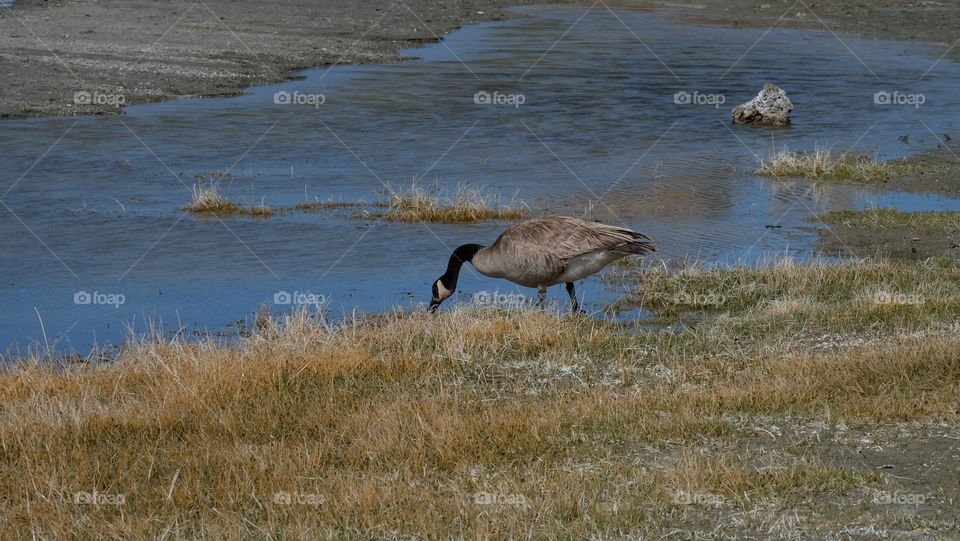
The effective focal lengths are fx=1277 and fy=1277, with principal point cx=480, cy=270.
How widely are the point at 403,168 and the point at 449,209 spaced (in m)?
3.96

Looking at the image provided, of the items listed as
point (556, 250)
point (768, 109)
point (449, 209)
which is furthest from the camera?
point (768, 109)

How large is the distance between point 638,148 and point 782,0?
97.1 ft

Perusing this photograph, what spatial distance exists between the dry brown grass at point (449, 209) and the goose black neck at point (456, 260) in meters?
4.62

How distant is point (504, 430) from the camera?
27.6ft

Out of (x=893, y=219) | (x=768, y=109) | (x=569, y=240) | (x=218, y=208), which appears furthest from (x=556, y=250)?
(x=768, y=109)

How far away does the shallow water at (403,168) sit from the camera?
1451 centimetres

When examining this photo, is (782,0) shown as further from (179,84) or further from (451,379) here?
(451,379)

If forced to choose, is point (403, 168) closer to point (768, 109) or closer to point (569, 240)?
point (768, 109)

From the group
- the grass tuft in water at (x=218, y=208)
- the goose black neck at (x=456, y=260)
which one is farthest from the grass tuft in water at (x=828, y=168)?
the goose black neck at (x=456, y=260)

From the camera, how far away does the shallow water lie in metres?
14.5

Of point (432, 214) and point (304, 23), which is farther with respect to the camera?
point (304, 23)

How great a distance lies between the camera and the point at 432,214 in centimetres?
1766

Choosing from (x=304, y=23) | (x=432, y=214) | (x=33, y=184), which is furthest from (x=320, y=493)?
(x=304, y=23)

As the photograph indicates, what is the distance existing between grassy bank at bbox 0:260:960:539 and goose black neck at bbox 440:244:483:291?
3.11ft
